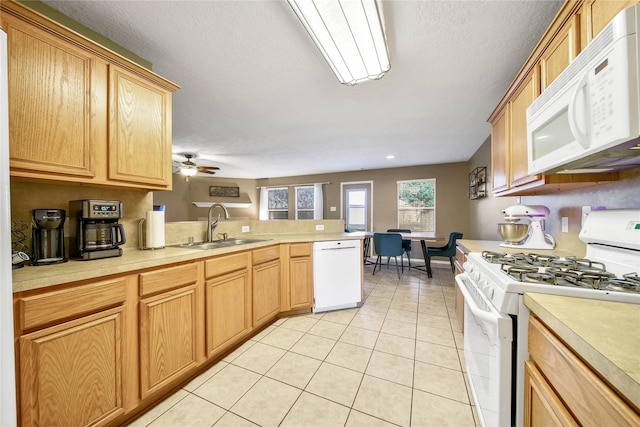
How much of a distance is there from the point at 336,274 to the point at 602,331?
2186 millimetres

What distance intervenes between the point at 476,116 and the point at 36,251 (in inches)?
150

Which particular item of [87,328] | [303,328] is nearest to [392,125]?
[303,328]

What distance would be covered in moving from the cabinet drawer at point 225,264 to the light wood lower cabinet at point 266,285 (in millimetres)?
137

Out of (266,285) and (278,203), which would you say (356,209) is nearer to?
(278,203)

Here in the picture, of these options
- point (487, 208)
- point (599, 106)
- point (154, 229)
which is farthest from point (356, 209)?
point (599, 106)

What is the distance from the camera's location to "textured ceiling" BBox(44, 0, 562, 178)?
4.32ft

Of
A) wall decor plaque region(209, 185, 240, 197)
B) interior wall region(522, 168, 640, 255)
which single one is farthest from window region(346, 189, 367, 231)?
interior wall region(522, 168, 640, 255)

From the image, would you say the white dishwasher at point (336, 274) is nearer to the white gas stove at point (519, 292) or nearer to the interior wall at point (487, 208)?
the white gas stove at point (519, 292)

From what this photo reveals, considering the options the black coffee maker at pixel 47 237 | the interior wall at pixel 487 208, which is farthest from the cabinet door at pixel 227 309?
the interior wall at pixel 487 208

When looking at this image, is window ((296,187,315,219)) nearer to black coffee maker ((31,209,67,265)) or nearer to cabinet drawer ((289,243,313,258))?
cabinet drawer ((289,243,313,258))

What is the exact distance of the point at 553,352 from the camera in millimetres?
679

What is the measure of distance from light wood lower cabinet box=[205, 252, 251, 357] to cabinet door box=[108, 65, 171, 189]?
0.74 m

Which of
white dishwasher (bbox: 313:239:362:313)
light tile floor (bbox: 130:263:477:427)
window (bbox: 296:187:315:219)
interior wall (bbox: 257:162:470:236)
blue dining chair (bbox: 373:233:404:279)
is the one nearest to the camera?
light tile floor (bbox: 130:263:477:427)

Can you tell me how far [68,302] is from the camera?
3.34ft
